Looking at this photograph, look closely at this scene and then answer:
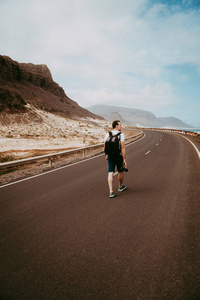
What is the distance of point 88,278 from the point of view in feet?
7.54

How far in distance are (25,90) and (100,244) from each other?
6923 centimetres

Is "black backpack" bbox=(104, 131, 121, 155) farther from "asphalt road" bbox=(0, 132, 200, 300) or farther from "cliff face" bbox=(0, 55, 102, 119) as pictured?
"cliff face" bbox=(0, 55, 102, 119)

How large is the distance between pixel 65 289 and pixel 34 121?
37.0m

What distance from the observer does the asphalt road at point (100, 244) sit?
2.17 m

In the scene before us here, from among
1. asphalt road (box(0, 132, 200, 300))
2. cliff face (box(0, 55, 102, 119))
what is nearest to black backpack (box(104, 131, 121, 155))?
asphalt road (box(0, 132, 200, 300))

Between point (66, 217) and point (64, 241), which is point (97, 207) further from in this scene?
point (64, 241)

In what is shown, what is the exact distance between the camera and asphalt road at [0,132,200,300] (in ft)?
7.12

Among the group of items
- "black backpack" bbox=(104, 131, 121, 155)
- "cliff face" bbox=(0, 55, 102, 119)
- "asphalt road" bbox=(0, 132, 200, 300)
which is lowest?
"asphalt road" bbox=(0, 132, 200, 300)

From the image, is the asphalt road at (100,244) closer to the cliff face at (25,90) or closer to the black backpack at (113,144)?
the black backpack at (113,144)

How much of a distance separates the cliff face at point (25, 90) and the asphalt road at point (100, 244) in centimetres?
3534

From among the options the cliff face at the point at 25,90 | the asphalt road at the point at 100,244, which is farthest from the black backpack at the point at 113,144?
the cliff face at the point at 25,90

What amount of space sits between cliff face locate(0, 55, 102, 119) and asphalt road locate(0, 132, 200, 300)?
116ft

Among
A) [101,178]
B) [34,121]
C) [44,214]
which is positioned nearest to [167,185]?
[101,178]

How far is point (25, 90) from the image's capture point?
2458 inches
